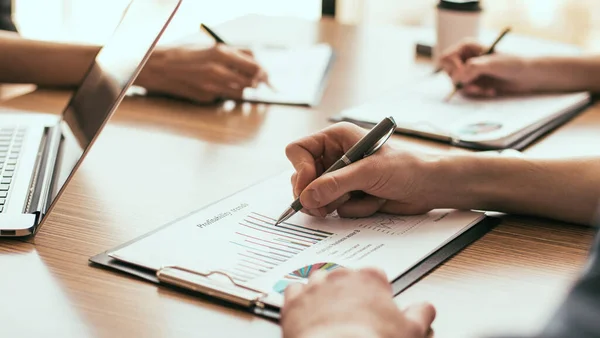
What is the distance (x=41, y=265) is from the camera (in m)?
0.91

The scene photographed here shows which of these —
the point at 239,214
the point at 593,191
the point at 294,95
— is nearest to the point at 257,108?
the point at 294,95

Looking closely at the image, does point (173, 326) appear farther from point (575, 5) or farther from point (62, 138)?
point (575, 5)

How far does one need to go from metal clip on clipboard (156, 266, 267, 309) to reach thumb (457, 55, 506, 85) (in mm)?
864

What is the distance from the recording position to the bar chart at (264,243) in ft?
2.91

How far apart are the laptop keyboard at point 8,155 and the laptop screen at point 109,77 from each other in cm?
6

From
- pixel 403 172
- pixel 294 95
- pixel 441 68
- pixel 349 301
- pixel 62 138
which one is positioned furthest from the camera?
pixel 441 68

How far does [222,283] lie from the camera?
0.85 m

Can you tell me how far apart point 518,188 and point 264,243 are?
0.33 metres

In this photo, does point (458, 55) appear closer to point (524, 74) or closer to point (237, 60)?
point (524, 74)

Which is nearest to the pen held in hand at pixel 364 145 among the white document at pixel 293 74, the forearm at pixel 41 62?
the white document at pixel 293 74

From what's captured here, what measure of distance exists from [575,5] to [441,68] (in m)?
2.21

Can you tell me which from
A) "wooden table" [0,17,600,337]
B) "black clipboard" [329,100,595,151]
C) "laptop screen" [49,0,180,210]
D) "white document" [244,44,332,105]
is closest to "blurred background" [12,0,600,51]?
"white document" [244,44,332,105]

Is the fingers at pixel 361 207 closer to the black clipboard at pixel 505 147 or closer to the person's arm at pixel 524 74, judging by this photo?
the black clipboard at pixel 505 147

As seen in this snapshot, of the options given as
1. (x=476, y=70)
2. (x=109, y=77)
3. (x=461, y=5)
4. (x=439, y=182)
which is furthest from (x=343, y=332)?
(x=461, y=5)
